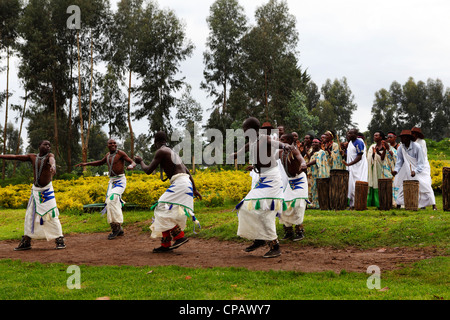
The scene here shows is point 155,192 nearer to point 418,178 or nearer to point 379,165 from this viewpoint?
point 379,165

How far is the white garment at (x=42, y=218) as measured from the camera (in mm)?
9102

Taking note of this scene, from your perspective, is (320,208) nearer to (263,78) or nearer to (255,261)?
(255,261)

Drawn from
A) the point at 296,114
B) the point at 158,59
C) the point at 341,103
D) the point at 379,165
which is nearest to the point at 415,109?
the point at 341,103

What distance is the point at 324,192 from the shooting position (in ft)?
39.8

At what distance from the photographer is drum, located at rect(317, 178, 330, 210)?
12.1 metres

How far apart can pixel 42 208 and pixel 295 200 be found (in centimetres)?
516

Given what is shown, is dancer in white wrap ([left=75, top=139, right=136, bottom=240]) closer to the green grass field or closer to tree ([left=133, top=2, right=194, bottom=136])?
the green grass field

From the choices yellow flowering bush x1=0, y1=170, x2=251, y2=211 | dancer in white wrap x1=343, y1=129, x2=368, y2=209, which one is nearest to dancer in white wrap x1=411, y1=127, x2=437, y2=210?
dancer in white wrap x1=343, y1=129, x2=368, y2=209

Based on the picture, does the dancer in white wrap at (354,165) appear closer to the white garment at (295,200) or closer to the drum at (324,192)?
the drum at (324,192)

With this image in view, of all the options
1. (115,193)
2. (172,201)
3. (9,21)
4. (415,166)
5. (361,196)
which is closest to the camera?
(172,201)

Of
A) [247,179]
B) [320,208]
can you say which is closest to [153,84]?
[247,179]

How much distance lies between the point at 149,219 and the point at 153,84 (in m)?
22.0

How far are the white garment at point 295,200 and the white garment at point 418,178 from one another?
4.63m
